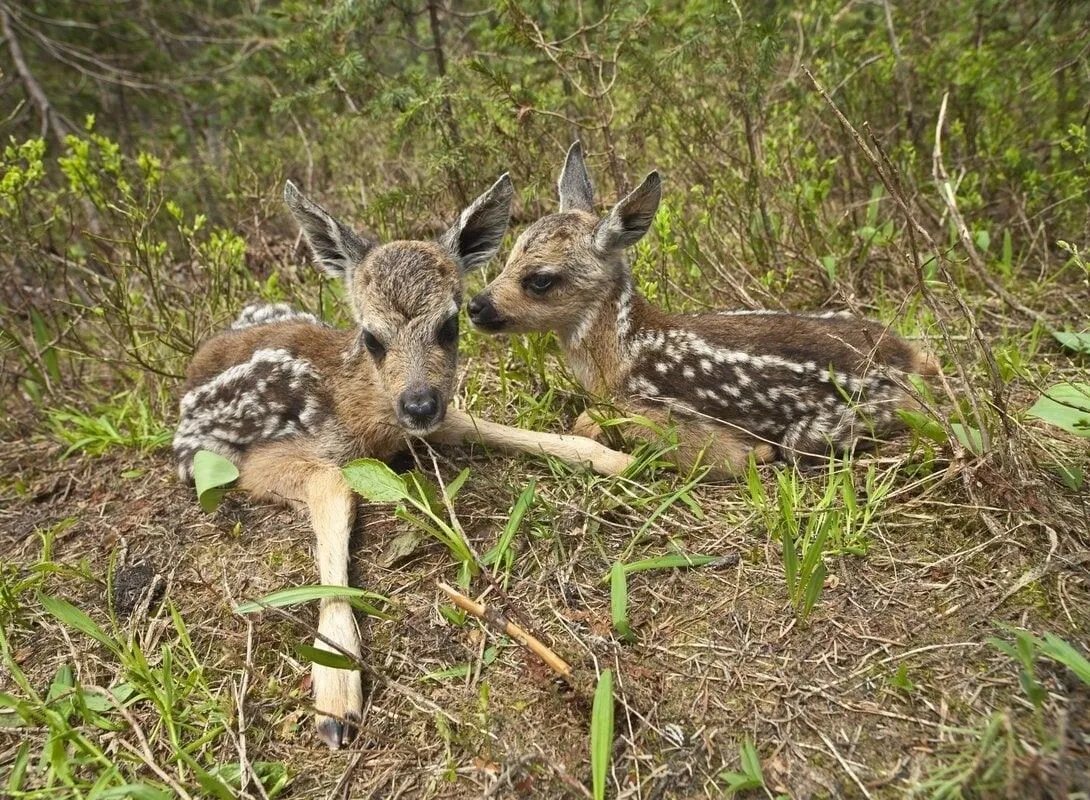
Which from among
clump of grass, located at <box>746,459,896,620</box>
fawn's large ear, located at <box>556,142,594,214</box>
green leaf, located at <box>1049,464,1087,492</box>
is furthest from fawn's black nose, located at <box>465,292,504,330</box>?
green leaf, located at <box>1049,464,1087,492</box>

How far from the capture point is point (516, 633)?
2.52 metres

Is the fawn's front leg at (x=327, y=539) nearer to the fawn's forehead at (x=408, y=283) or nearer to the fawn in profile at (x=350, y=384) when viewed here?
the fawn in profile at (x=350, y=384)

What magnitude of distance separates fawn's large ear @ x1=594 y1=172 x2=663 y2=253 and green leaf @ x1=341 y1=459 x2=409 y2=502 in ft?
6.72

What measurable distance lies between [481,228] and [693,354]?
1.50m

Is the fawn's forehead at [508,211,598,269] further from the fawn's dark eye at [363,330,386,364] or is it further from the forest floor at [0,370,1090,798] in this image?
the forest floor at [0,370,1090,798]

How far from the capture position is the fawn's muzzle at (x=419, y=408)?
3.36m

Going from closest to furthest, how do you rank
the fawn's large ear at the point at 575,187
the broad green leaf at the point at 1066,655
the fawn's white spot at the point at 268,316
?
the broad green leaf at the point at 1066,655 → the fawn's large ear at the point at 575,187 → the fawn's white spot at the point at 268,316

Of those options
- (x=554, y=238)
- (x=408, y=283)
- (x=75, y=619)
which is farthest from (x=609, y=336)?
(x=75, y=619)

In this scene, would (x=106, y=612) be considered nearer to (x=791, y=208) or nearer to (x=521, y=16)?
(x=521, y=16)

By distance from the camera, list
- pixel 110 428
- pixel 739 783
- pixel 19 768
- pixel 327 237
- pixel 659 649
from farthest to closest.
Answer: pixel 110 428 < pixel 327 237 < pixel 659 649 < pixel 19 768 < pixel 739 783

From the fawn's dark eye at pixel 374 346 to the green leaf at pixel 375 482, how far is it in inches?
28.3

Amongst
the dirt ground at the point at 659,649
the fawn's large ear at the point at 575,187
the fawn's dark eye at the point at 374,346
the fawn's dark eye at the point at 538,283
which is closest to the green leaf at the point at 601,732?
the dirt ground at the point at 659,649

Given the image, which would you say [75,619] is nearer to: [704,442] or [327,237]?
[327,237]

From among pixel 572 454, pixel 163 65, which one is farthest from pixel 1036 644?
pixel 163 65
